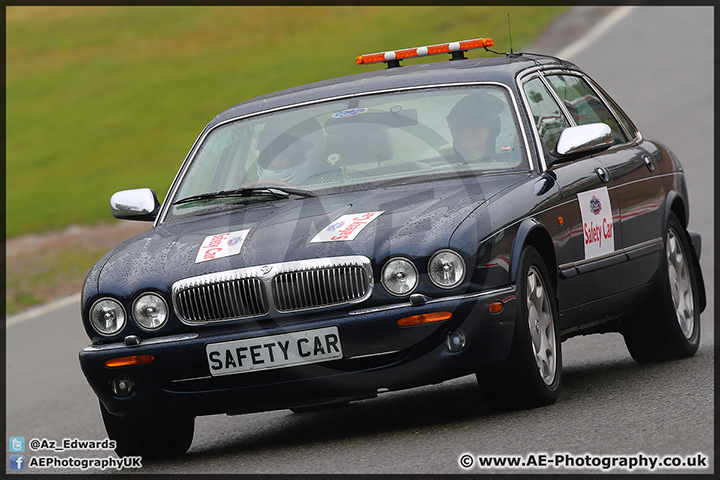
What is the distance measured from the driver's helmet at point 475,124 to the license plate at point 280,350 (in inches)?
61.0

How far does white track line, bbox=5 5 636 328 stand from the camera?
13.8m

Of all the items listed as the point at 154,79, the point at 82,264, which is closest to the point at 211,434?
the point at 82,264

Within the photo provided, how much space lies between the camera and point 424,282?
557 centimetres

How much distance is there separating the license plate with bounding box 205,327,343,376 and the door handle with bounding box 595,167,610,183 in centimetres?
223

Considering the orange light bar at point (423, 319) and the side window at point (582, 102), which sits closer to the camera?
the orange light bar at point (423, 319)

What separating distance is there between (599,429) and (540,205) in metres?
1.31

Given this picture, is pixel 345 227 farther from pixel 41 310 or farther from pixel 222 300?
pixel 41 310

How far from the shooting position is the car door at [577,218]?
21.3 ft

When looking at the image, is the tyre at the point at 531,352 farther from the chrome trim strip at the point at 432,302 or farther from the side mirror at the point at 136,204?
the side mirror at the point at 136,204

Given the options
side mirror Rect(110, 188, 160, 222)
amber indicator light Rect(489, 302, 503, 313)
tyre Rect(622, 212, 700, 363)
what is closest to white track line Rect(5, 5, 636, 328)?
side mirror Rect(110, 188, 160, 222)

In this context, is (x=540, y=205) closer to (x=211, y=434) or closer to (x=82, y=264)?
(x=211, y=434)

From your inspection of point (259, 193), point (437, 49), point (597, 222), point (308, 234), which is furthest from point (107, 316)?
point (437, 49)

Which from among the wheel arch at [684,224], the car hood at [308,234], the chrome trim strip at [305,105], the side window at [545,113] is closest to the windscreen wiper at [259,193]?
the car hood at [308,234]

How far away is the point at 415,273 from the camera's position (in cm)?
557
